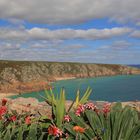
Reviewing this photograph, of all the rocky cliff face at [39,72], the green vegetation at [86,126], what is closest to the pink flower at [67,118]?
the green vegetation at [86,126]

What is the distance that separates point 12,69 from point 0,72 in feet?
23.1

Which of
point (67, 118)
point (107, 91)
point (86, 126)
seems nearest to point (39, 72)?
point (107, 91)

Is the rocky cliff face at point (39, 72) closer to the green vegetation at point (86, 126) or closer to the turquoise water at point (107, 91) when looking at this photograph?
the turquoise water at point (107, 91)

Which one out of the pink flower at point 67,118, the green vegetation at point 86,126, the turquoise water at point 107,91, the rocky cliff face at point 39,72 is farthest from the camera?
the rocky cliff face at point 39,72

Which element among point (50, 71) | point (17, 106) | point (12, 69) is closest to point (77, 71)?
point (50, 71)

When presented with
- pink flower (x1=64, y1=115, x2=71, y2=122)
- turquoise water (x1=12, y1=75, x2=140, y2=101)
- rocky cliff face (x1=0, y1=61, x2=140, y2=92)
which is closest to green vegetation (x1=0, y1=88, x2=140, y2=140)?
pink flower (x1=64, y1=115, x2=71, y2=122)

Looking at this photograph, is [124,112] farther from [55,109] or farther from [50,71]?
[50,71]

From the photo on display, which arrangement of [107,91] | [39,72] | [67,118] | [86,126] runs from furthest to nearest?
[39,72] → [107,91] → [67,118] → [86,126]

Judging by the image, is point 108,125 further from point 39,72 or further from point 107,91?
point 39,72

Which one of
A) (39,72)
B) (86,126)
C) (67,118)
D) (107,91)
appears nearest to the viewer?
(86,126)

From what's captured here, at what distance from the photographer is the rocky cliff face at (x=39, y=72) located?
330 feet

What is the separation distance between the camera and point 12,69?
401 ft

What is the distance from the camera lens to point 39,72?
13975 centimetres

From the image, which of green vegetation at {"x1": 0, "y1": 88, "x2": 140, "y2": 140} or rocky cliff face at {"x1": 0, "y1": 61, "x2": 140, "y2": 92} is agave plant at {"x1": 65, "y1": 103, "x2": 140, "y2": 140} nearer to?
green vegetation at {"x1": 0, "y1": 88, "x2": 140, "y2": 140}
